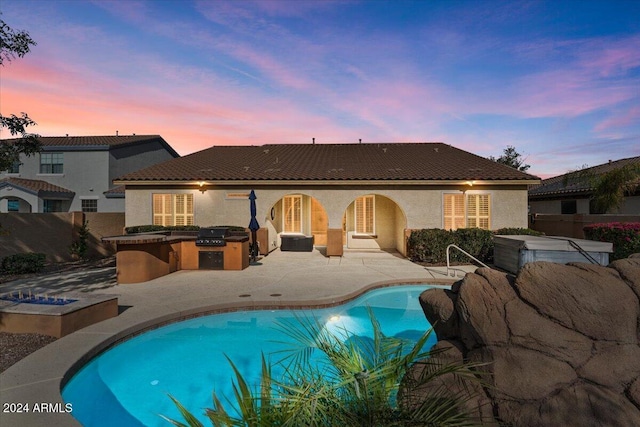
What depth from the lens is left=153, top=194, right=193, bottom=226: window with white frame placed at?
17.4 m

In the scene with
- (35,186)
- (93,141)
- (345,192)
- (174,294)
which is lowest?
(174,294)

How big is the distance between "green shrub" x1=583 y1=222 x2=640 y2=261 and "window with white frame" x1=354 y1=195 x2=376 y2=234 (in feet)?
35.0

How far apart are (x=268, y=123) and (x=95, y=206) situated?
15.2m

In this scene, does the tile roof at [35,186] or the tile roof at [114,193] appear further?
the tile roof at [114,193]

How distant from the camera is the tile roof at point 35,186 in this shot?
21.5 metres

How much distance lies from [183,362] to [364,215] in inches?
613

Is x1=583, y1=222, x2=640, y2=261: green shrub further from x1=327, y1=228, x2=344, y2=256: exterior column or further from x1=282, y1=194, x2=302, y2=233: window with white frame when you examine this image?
x1=282, y1=194, x2=302, y2=233: window with white frame

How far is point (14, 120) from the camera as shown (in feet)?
26.4

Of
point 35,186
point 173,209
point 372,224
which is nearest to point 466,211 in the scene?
point 372,224

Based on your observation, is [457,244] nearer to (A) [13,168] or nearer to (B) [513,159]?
(A) [13,168]

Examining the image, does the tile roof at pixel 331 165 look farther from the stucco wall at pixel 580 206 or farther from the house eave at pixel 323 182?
the stucco wall at pixel 580 206

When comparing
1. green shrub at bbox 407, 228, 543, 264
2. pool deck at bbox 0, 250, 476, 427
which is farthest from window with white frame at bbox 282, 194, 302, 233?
green shrub at bbox 407, 228, 543, 264

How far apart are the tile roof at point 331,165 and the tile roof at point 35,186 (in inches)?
368

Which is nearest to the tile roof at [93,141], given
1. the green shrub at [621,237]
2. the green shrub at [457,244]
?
the green shrub at [457,244]
